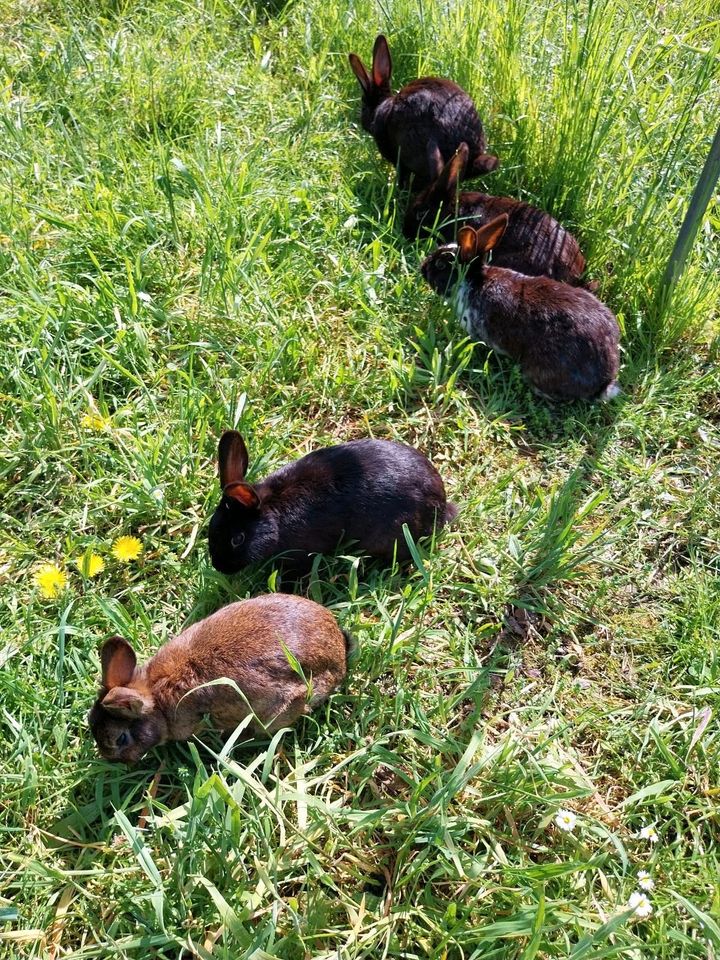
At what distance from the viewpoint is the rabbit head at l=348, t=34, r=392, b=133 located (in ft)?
15.9

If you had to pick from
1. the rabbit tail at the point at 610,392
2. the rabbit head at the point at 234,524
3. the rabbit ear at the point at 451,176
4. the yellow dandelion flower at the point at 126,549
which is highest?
the rabbit ear at the point at 451,176

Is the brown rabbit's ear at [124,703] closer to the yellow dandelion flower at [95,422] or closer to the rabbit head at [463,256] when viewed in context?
the yellow dandelion flower at [95,422]

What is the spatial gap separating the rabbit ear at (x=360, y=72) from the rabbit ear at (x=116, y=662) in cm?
375

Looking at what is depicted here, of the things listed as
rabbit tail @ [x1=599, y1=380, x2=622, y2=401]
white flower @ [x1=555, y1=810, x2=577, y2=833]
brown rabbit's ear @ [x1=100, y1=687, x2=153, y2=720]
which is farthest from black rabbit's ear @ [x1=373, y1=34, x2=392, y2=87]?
white flower @ [x1=555, y1=810, x2=577, y2=833]

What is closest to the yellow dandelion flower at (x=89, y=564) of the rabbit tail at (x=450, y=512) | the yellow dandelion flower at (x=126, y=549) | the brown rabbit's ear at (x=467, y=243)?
the yellow dandelion flower at (x=126, y=549)

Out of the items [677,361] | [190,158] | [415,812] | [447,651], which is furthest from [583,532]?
[190,158]

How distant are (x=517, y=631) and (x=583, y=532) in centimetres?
57

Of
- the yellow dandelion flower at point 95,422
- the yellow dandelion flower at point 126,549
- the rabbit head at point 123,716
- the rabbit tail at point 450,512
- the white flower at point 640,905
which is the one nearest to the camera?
the white flower at point 640,905

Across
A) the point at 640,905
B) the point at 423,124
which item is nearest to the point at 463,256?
the point at 423,124

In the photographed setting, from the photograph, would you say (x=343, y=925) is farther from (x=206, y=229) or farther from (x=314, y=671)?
(x=206, y=229)

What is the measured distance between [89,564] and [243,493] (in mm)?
632

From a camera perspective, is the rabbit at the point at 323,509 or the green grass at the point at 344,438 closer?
the green grass at the point at 344,438

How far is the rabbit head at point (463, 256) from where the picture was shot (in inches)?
156

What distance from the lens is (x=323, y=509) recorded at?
123 inches
